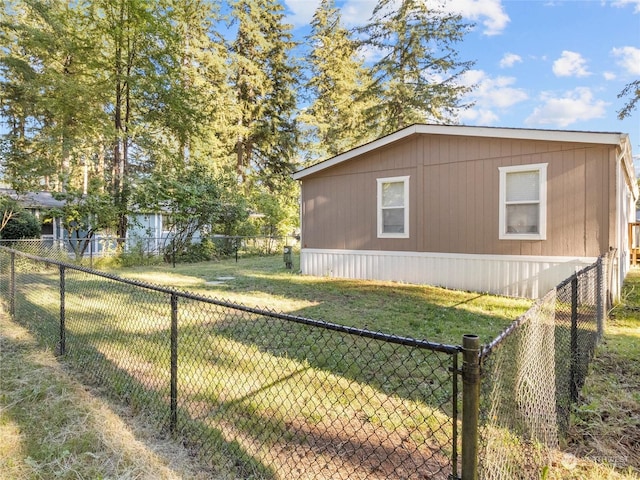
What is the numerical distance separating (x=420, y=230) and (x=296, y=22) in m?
21.1

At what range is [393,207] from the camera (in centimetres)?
886

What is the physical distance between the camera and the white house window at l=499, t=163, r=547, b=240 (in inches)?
279

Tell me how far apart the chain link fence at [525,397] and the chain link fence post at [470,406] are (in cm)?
6

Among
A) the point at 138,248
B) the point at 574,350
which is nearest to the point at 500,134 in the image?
the point at 574,350

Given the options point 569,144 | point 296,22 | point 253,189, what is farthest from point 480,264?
point 296,22

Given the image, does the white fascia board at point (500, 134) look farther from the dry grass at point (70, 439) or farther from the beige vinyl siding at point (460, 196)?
the dry grass at point (70, 439)

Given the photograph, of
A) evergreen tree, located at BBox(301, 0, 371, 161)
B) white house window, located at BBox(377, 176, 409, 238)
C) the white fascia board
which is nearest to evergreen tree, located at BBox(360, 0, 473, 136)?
evergreen tree, located at BBox(301, 0, 371, 161)

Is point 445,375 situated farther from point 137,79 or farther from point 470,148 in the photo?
point 137,79

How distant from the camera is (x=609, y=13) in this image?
989cm

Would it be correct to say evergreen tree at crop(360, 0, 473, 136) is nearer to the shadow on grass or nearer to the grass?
the grass

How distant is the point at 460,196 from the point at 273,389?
6.11 meters

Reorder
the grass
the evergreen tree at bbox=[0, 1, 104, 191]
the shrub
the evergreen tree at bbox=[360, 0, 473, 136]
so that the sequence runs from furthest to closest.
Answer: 1. the evergreen tree at bbox=[360, 0, 473, 136]
2. the evergreen tree at bbox=[0, 1, 104, 191]
3. the shrub
4. the grass

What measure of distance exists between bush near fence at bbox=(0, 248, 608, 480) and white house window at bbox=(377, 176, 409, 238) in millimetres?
4533

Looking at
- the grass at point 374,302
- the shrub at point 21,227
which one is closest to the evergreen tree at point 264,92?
the shrub at point 21,227
